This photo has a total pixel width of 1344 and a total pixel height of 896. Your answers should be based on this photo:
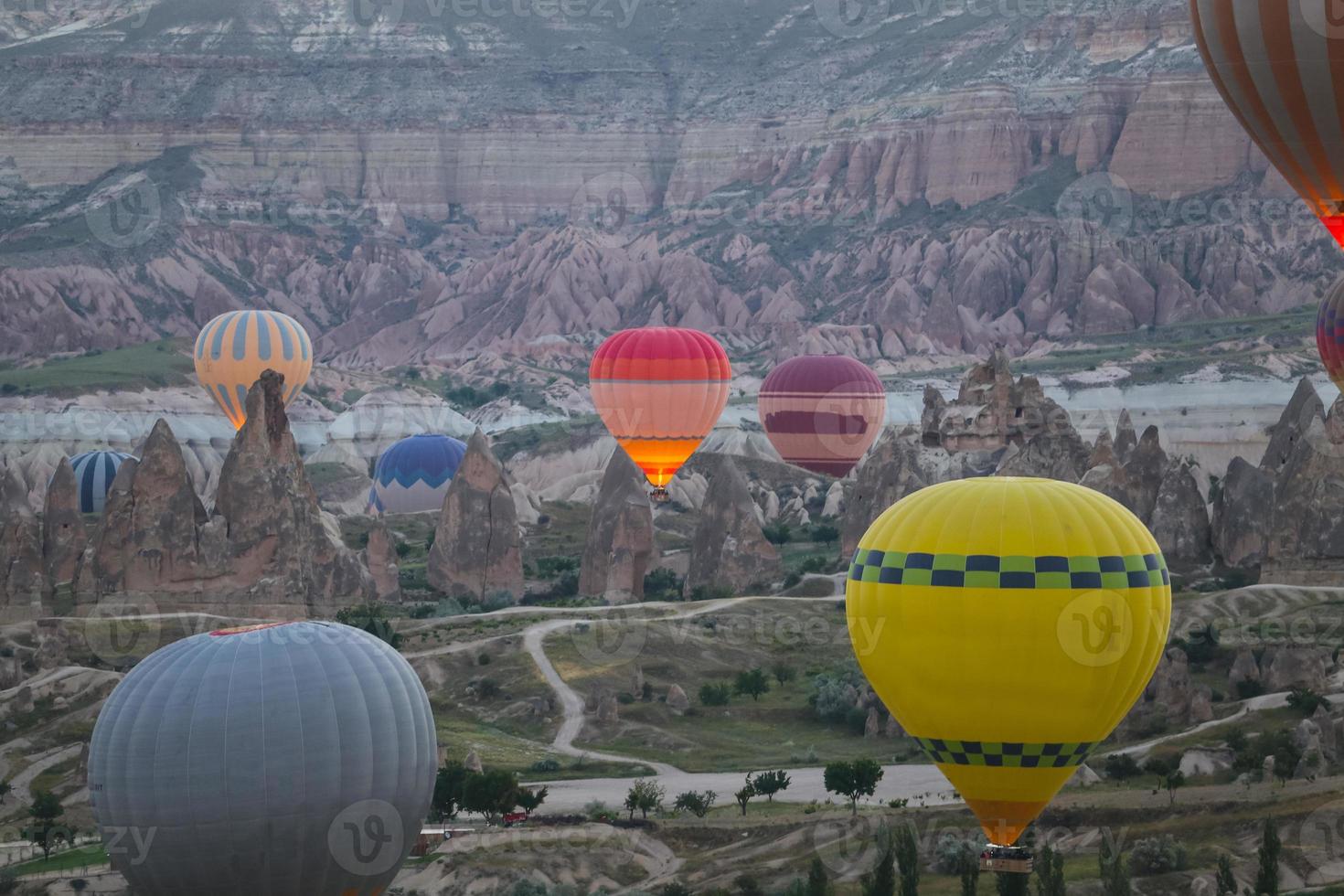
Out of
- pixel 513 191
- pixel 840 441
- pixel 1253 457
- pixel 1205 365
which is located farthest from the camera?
pixel 513 191

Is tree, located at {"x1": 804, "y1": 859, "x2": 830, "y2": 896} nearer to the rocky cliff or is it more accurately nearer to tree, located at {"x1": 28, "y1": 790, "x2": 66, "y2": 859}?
tree, located at {"x1": 28, "y1": 790, "x2": 66, "y2": 859}

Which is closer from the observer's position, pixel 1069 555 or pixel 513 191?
pixel 1069 555

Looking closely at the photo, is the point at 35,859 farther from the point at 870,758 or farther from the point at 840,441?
the point at 840,441

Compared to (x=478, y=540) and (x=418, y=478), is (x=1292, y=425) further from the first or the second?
(x=418, y=478)

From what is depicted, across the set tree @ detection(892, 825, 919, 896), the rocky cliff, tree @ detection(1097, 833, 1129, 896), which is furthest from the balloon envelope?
the rocky cliff

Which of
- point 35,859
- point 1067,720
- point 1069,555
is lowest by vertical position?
point 35,859

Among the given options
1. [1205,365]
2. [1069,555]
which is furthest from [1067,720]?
[1205,365]
